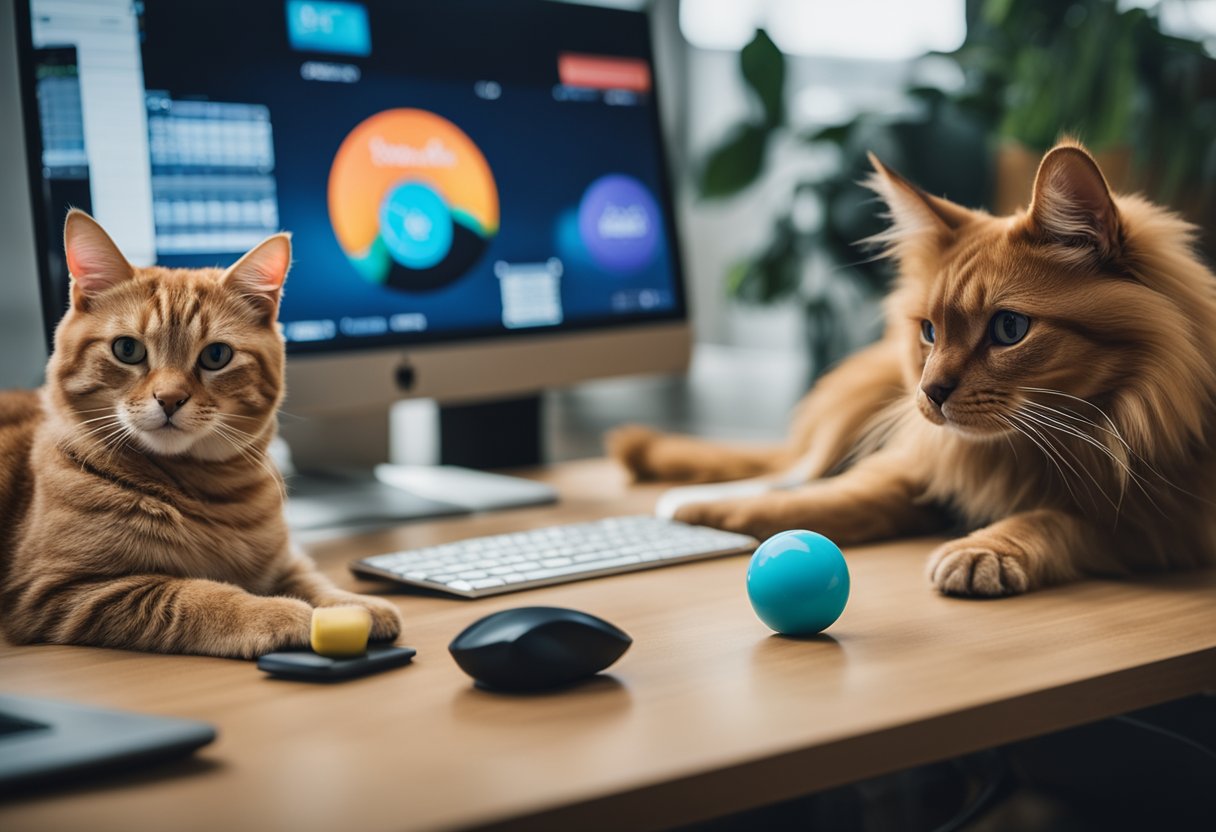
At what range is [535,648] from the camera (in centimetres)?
71

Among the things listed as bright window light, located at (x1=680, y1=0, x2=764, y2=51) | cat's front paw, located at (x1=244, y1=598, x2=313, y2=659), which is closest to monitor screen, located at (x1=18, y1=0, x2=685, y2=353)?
cat's front paw, located at (x1=244, y1=598, x2=313, y2=659)

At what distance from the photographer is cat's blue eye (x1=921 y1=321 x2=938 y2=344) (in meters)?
1.14

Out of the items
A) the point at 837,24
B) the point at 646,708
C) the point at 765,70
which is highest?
the point at 837,24

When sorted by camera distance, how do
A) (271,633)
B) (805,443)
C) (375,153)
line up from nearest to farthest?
(271,633) < (375,153) < (805,443)

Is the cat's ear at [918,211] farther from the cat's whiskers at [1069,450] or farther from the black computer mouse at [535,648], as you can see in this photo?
the black computer mouse at [535,648]

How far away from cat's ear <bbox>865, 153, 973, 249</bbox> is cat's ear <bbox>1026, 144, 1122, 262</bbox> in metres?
0.13

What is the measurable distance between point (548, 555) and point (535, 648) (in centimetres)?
37

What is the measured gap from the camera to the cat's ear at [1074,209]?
3.20 feet

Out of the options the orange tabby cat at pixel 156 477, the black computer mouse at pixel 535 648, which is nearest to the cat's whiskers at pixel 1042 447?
the black computer mouse at pixel 535 648

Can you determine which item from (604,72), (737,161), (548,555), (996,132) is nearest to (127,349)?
(548,555)

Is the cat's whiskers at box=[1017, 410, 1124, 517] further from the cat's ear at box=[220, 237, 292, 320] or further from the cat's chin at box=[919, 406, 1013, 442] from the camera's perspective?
the cat's ear at box=[220, 237, 292, 320]

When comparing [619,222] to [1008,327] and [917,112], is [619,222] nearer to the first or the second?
[1008,327]

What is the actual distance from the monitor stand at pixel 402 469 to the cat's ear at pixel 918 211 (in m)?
0.57

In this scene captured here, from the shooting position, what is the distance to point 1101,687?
74 centimetres
